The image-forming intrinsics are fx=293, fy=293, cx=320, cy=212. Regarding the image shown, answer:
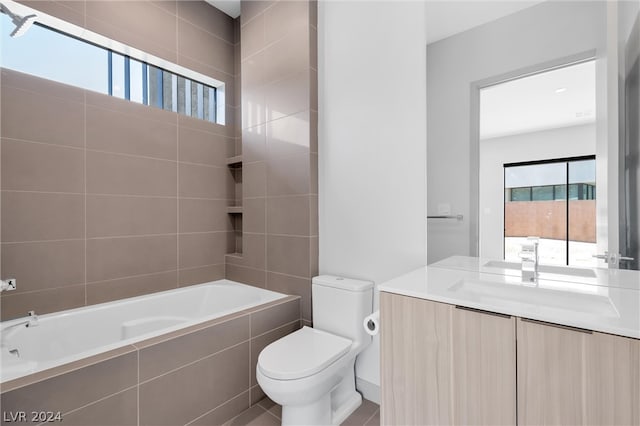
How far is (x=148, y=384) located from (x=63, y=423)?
0.30m

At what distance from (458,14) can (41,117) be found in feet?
8.15

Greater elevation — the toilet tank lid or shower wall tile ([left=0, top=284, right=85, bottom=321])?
the toilet tank lid

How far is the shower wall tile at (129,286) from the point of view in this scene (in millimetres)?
A: 1984

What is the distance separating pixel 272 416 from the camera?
1.69 m

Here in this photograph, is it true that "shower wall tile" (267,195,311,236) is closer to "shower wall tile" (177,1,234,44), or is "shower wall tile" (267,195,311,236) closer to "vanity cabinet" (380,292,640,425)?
"vanity cabinet" (380,292,640,425)

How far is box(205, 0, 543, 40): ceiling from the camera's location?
1.46m

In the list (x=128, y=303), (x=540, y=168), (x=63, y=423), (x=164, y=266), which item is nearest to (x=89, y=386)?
(x=63, y=423)

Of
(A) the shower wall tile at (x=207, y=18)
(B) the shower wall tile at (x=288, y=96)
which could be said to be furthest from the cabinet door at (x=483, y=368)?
(A) the shower wall tile at (x=207, y=18)

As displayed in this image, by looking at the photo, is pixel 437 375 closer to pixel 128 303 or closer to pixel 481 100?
pixel 481 100

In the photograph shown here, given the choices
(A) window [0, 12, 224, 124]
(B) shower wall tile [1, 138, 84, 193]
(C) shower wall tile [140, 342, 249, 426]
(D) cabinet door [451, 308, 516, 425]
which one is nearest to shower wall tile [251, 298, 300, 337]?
(C) shower wall tile [140, 342, 249, 426]

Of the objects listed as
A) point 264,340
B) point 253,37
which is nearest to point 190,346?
point 264,340

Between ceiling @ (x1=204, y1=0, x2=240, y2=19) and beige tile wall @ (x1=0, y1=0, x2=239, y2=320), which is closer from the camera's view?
beige tile wall @ (x1=0, y1=0, x2=239, y2=320)

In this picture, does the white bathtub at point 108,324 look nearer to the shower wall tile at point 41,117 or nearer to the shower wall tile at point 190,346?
the shower wall tile at point 190,346

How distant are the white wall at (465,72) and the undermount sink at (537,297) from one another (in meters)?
0.26
